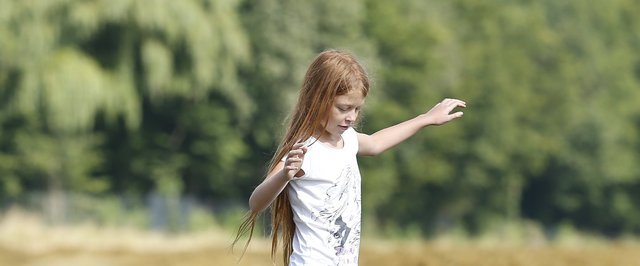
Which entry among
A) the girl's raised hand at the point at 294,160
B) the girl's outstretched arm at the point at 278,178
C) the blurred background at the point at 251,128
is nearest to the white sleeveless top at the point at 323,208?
the girl's outstretched arm at the point at 278,178

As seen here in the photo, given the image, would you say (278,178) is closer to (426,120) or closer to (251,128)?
(426,120)

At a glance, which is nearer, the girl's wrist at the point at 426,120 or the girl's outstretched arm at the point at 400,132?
the girl's outstretched arm at the point at 400,132

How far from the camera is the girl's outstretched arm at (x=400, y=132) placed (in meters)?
6.61

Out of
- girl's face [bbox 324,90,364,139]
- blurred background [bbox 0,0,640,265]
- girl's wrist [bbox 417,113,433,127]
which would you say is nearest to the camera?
girl's face [bbox 324,90,364,139]

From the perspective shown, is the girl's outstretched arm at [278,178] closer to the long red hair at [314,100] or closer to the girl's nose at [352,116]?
the long red hair at [314,100]

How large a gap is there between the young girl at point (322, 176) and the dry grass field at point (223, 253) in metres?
1.92

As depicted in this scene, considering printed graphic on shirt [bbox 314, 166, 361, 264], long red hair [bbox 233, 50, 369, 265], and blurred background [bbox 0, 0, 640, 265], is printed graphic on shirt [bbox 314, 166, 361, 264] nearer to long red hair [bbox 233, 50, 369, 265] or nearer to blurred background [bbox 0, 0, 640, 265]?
long red hair [bbox 233, 50, 369, 265]

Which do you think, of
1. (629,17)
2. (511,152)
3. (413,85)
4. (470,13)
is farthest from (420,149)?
(629,17)

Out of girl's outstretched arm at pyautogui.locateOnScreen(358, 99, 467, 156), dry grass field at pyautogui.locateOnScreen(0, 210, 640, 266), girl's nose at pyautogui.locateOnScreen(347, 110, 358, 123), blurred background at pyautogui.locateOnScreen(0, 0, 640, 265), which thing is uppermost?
blurred background at pyautogui.locateOnScreen(0, 0, 640, 265)

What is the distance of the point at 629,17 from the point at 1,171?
159 feet

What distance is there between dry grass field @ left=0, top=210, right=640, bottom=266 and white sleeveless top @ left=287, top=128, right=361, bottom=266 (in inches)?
76.8

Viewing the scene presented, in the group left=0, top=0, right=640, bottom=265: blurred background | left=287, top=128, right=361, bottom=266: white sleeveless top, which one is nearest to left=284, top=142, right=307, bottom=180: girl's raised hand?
left=287, top=128, right=361, bottom=266: white sleeveless top

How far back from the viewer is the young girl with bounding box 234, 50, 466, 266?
20.1 feet

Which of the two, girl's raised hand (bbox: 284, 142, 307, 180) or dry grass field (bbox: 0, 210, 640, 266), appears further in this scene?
dry grass field (bbox: 0, 210, 640, 266)
